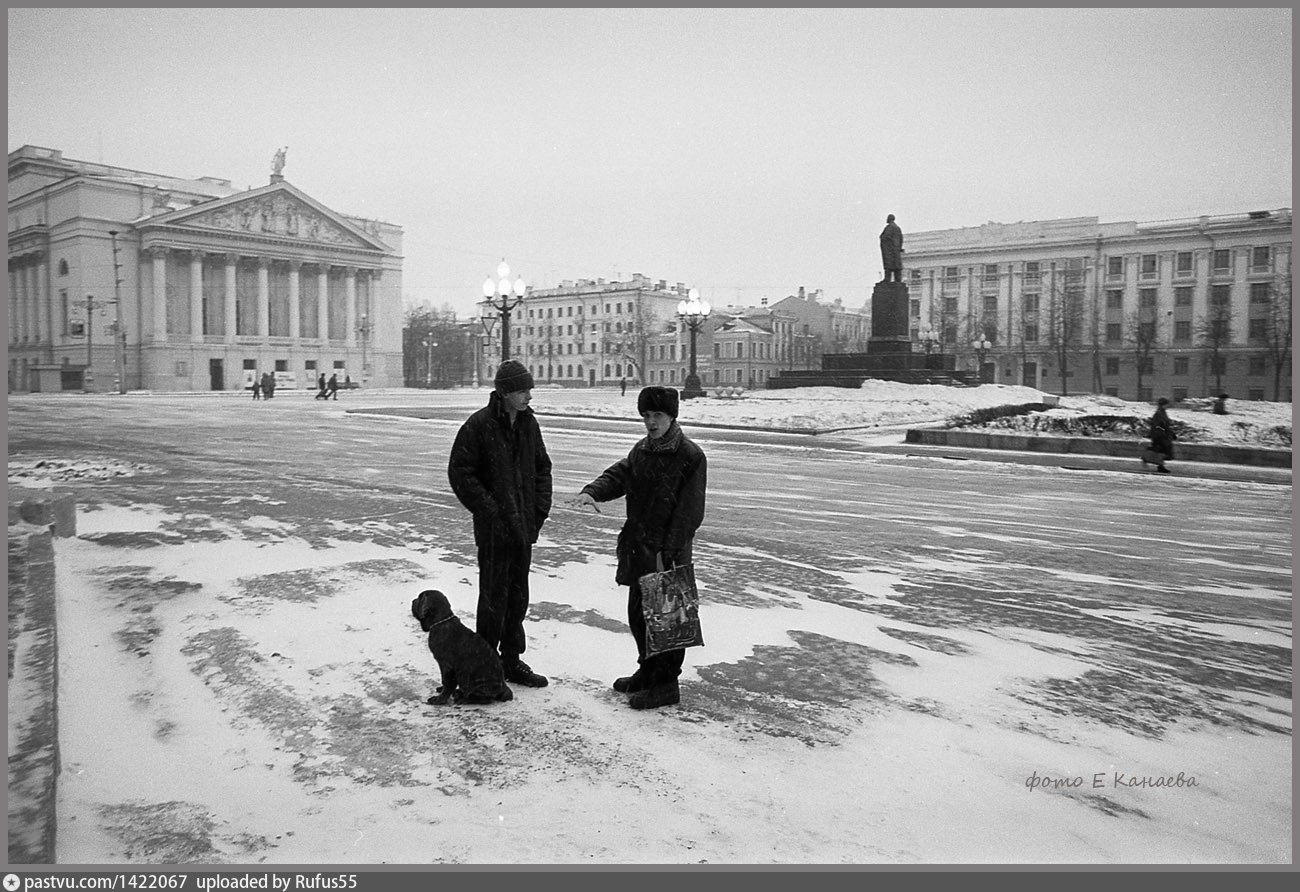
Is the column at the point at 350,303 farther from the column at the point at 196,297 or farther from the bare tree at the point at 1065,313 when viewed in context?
the bare tree at the point at 1065,313

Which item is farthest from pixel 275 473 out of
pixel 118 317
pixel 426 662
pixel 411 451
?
pixel 118 317

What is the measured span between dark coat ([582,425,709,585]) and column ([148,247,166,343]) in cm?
7932

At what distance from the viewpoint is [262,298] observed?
79.6 m

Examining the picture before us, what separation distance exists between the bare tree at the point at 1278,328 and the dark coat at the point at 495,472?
72.2 meters

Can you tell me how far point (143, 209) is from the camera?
74938mm

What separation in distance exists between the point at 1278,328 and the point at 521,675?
7650 centimetres

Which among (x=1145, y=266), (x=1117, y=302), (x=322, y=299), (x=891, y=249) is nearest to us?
(x=891, y=249)

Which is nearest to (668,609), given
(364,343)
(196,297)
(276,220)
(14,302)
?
(196,297)

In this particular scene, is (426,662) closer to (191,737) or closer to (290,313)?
(191,737)

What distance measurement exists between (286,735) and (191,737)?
468mm

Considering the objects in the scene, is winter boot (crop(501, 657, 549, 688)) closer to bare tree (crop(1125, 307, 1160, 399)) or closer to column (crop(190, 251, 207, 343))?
bare tree (crop(1125, 307, 1160, 399))

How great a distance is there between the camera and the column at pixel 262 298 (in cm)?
7912

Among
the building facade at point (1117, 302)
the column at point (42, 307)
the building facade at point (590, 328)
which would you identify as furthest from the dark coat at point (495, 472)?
the building facade at point (590, 328)

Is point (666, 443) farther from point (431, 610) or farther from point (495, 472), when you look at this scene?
point (431, 610)
